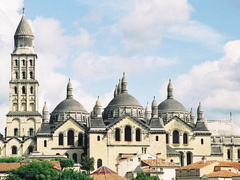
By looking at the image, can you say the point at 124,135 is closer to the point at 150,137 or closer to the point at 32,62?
the point at 150,137

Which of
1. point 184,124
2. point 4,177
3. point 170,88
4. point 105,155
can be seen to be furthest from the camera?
point 170,88

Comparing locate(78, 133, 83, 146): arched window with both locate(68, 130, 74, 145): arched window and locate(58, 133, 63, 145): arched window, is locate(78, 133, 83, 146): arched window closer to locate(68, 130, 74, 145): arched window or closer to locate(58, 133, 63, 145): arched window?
locate(68, 130, 74, 145): arched window

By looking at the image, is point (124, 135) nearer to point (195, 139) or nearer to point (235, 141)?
point (195, 139)

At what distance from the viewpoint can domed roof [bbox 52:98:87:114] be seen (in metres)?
114

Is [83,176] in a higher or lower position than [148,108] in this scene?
lower

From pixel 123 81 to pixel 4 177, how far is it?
3316cm

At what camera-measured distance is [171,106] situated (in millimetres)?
117062

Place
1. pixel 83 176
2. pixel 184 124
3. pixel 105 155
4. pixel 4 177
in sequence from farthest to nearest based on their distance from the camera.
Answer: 1. pixel 184 124
2. pixel 105 155
3. pixel 4 177
4. pixel 83 176

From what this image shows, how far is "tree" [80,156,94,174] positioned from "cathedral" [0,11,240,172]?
119 centimetres

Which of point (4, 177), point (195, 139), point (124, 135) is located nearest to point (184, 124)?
point (195, 139)

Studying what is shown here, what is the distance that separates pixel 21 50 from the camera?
11350cm

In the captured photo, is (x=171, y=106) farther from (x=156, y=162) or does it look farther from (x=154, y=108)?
(x=156, y=162)

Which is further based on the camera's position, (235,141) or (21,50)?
(235,141)

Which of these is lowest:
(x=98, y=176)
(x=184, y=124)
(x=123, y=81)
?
(x=98, y=176)
